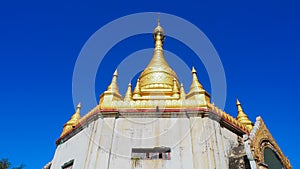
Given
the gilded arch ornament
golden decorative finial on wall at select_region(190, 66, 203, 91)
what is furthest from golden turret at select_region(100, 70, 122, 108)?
the gilded arch ornament

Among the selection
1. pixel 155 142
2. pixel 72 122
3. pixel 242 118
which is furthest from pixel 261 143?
pixel 72 122

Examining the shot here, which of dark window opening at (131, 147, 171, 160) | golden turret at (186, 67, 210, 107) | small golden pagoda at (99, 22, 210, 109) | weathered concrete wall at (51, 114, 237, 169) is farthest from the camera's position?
small golden pagoda at (99, 22, 210, 109)

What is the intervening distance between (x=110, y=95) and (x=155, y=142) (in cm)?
366

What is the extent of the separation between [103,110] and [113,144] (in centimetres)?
190

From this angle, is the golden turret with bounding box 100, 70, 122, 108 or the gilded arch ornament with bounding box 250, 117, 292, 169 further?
the golden turret with bounding box 100, 70, 122, 108

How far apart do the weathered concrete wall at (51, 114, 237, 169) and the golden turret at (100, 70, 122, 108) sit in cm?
96

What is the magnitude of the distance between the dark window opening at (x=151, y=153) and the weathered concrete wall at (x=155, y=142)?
17cm

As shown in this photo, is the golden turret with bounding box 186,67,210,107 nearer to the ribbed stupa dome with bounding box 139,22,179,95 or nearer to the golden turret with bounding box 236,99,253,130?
the ribbed stupa dome with bounding box 139,22,179,95

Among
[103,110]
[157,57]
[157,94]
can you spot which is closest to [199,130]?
[103,110]

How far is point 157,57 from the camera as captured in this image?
24875 millimetres

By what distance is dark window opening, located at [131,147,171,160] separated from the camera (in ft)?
40.2

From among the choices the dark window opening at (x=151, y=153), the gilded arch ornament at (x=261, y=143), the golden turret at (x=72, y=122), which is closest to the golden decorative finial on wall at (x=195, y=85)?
the gilded arch ornament at (x=261, y=143)

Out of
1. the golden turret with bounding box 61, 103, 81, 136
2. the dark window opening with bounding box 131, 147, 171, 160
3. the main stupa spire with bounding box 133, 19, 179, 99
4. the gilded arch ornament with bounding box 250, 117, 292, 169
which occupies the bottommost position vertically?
the dark window opening with bounding box 131, 147, 171, 160

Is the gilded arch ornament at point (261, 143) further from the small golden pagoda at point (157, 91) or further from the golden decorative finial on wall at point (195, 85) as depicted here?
the golden decorative finial on wall at point (195, 85)
